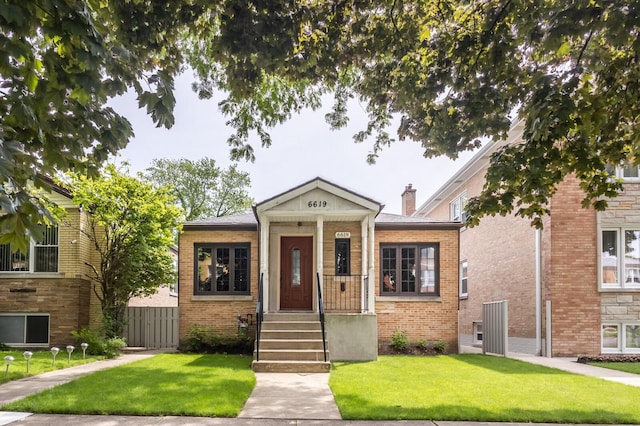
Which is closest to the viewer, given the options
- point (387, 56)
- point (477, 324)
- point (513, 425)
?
point (513, 425)

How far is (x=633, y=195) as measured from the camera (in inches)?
533

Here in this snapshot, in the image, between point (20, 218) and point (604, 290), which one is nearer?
point (20, 218)

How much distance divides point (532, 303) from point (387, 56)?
1013 cm

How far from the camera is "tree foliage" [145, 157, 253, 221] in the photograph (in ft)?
127

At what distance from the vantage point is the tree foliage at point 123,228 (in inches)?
526

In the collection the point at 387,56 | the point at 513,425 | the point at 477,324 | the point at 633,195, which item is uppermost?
the point at 387,56

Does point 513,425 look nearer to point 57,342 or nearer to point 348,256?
point 348,256

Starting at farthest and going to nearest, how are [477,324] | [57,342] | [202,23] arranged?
[477,324] < [57,342] < [202,23]

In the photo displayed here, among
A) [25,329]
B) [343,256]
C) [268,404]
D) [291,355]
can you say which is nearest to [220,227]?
[343,256]

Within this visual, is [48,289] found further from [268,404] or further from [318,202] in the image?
[268,404]

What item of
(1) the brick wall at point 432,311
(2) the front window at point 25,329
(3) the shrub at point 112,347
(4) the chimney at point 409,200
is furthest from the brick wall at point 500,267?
(2) the front window at point 25,329

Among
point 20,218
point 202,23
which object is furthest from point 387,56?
point 20,218

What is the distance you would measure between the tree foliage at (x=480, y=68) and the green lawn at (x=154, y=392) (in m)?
4.43

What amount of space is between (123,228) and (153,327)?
12.1ft
